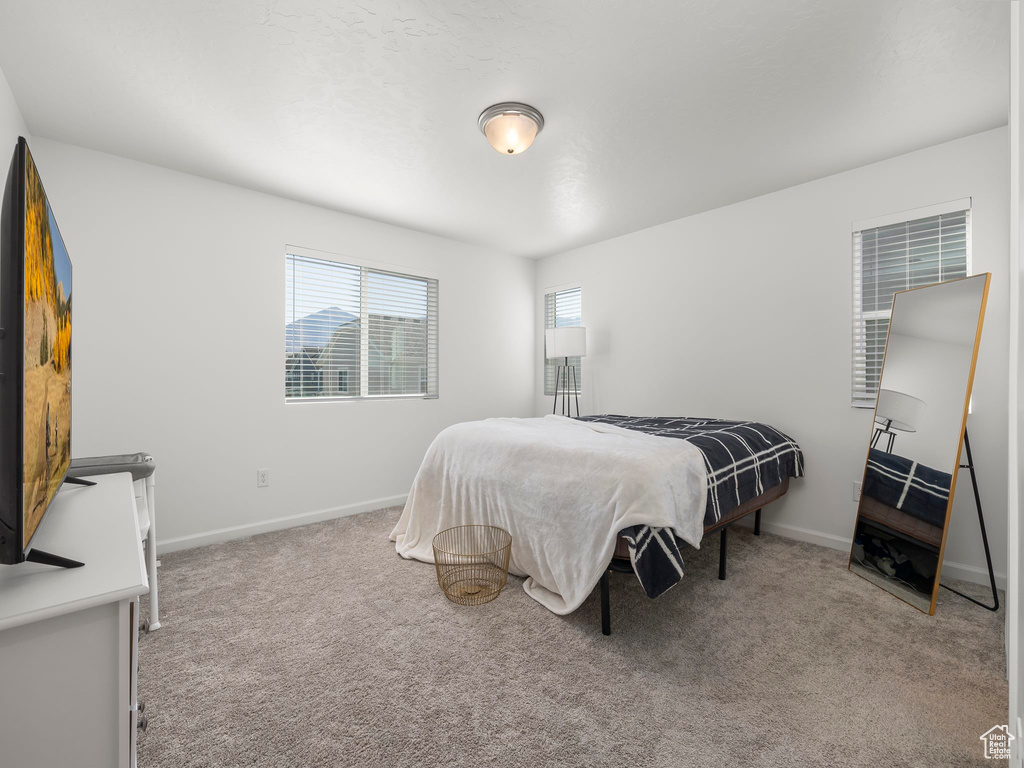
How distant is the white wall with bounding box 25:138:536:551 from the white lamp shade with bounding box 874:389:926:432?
3.20 meters

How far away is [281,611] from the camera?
211 cm

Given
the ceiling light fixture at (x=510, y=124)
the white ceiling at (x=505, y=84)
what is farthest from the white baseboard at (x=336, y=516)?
the ceiling light fixture at (x=510, y=124)

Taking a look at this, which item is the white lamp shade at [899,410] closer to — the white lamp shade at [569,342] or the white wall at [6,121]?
the white lamp shade at [569,342]

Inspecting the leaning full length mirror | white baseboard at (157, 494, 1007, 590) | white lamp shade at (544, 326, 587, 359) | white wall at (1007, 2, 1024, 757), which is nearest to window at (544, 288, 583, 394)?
white lamp shade at (544, 326, 587, 359)

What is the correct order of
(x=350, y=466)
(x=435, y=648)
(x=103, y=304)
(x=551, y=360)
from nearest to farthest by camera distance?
1. (x=435, y=648)
2. (x=103, y=304)
3. (x=350, y=466)
4. (x=551, y=360)

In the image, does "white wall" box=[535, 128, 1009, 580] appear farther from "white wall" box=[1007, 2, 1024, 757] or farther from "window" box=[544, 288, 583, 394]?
"white wall" box=[1007, 2, 1024, 757]

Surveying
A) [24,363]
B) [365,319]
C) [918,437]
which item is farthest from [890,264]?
[24,363]

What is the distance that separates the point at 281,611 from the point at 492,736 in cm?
125

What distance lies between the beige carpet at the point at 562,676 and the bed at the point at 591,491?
0.27 m

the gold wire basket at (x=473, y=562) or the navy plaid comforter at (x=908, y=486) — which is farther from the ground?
the navy plaid comforter at (x=908, y=486)

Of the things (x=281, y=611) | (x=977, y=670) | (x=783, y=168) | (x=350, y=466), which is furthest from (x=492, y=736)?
(x=783, y=168)

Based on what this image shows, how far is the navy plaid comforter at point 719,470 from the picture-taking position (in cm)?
172

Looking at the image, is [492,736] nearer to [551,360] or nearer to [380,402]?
[380,402]

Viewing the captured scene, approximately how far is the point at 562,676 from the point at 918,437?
7.15 ft
